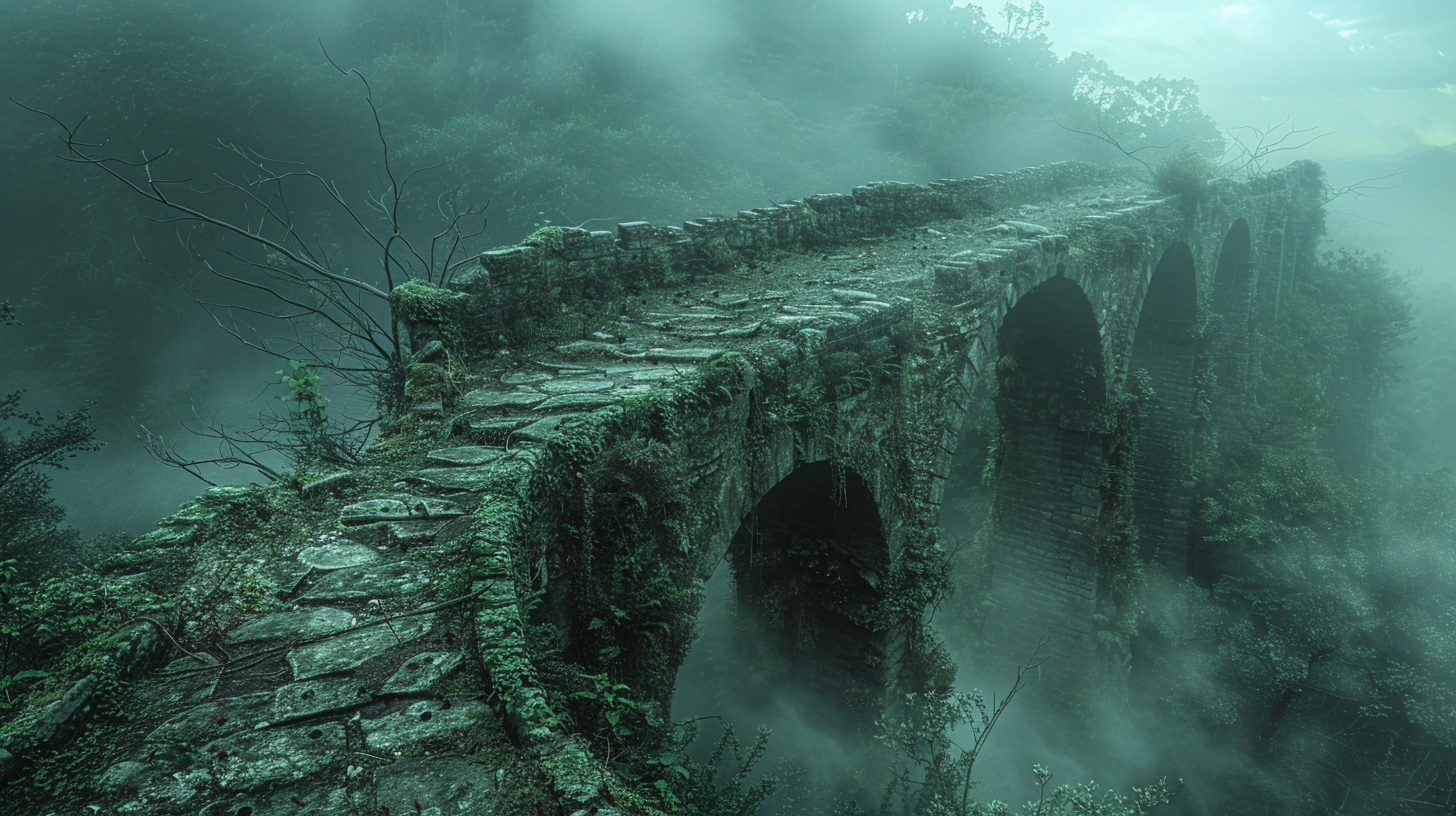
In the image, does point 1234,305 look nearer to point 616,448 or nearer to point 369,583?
point 616,448

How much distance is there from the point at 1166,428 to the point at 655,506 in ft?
42.3

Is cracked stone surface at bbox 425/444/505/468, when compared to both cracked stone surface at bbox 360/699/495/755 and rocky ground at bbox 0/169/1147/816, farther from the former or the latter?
cracked stone surface at bbox 360/699/495/755

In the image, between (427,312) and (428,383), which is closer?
(428,383)

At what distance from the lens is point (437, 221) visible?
19.7m

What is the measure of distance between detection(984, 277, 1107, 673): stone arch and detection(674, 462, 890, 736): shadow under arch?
4.76 meters

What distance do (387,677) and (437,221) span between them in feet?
65.2

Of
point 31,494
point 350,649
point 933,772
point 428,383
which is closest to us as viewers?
point 350,649

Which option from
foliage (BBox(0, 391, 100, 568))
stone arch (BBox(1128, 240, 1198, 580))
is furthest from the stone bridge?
foliage (BBox(0, 391, 100, 568))

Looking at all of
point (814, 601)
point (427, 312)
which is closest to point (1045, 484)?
point (814, 601)

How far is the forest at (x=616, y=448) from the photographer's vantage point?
1.95 m

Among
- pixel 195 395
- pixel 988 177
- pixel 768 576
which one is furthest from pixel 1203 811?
pixel 195 395

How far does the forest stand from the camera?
195cm

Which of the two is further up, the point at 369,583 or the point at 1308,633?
the point at 369,583

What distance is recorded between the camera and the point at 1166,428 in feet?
43.5
